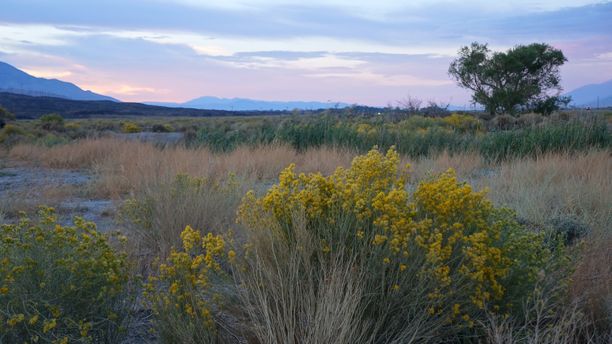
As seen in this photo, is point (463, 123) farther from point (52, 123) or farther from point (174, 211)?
point (52, 123)

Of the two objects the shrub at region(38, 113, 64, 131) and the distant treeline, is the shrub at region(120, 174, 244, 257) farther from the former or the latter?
the shrub at region(38, 113, 64, 131)

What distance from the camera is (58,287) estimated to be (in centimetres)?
316

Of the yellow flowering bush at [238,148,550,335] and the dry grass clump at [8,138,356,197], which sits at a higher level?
the yellow flowering bush at [238,148,550,335]

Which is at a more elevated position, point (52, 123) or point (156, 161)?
point (156, 161)

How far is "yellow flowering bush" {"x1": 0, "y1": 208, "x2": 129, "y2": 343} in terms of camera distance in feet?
9.86

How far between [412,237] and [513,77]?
115ft

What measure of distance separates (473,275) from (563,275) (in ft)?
3.19

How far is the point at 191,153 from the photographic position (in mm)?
11531

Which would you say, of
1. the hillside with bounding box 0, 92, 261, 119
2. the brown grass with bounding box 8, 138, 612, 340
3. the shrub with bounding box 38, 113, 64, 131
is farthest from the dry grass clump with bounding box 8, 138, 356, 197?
the hillside with bounding box 0, 92, 261, 119

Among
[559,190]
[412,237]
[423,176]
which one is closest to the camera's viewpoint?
[412,237]

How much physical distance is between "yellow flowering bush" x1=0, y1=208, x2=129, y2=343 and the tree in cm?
3380

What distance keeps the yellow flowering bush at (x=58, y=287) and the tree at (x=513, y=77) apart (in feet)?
111

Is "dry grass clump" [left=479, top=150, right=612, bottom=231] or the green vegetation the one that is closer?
the green vegetation

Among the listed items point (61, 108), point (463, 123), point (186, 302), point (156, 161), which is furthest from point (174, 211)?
point (61, 108)
